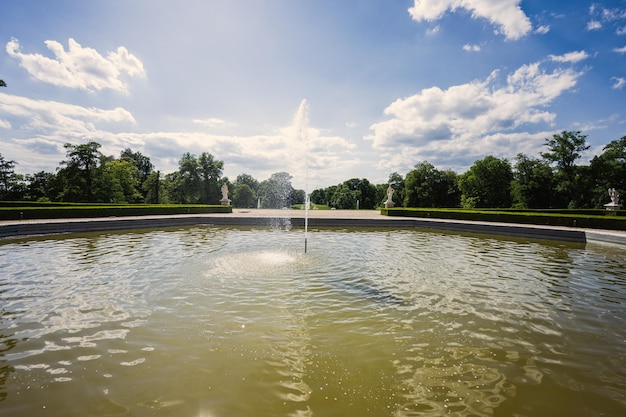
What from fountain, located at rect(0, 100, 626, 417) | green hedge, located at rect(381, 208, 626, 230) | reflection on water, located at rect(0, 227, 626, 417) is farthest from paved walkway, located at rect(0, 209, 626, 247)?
fountain, located at rect(0, 100, 626, 417)

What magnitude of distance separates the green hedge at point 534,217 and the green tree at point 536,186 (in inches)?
915

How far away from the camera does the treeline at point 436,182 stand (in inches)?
1613

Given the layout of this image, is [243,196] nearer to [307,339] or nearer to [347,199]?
[347,199]

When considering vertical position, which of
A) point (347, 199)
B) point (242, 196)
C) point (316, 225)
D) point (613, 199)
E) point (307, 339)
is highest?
point (242, 196)

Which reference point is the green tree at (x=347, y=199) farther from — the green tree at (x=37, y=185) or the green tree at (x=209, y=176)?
the green tree at (x=37, y=185)

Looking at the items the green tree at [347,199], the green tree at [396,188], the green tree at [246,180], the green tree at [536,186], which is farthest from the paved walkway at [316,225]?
the green tree at [246,180]

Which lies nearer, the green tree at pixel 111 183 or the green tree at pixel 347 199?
the green tree at pixel 111 183

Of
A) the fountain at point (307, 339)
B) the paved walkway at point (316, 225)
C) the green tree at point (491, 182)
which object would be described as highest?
the green tree at point (491, 182)

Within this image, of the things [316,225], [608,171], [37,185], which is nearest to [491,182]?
[608,171]

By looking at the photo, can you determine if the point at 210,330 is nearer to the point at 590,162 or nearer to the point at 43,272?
the point at 43,272

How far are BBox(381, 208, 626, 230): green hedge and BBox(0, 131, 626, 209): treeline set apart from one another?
978 inches

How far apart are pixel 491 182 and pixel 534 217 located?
119 feet

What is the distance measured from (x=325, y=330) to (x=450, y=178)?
2693 inches

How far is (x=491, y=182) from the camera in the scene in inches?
2089
